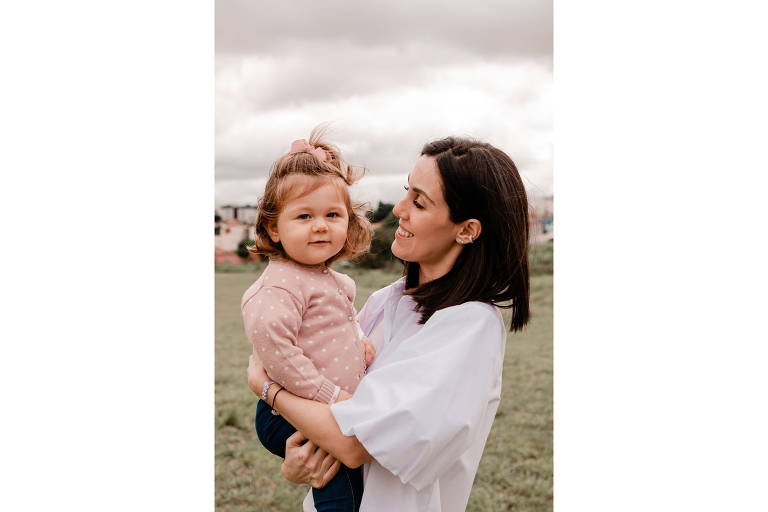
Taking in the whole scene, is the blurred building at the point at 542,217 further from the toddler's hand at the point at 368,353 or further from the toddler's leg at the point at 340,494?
the toddler's leg at the point at 340,494

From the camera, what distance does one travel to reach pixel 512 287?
5.10ft

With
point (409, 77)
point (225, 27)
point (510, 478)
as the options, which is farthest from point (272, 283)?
point (510, 478)

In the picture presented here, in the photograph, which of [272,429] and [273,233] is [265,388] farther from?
[273,233]

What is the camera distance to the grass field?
11.1 ft

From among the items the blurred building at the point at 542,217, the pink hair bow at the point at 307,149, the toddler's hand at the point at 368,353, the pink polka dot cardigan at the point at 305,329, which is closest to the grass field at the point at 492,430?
the blurred building at the point at 542,217

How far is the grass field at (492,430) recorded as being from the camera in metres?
3.40

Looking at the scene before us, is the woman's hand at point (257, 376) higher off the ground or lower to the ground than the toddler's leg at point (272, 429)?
higher

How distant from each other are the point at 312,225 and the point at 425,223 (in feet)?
0.80

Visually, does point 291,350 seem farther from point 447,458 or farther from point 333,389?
point 447,458

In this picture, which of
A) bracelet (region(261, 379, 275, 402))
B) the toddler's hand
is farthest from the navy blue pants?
the toddler's hand

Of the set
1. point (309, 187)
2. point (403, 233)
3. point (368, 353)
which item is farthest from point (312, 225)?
point (368, 353)

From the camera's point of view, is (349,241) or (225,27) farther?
(225,27)

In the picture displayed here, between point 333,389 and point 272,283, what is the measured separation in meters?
0.26

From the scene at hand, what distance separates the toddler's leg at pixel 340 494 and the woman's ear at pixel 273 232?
1.69ft
